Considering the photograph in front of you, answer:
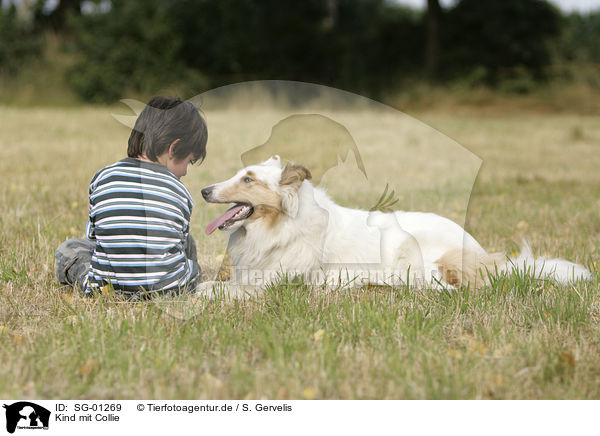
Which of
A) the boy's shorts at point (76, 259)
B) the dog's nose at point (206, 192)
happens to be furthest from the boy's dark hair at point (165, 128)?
the boy's shorts at point (76, 259)

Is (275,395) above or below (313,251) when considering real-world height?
below

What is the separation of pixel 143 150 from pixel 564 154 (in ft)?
30.2

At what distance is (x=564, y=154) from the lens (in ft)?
33.9

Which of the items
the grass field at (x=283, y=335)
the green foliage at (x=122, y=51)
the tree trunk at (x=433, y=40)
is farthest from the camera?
the tree trunk at (x=433, y=40)

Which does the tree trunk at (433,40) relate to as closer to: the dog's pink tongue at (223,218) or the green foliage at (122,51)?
the green foliage at (122,51)

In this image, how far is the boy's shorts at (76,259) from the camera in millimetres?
3477

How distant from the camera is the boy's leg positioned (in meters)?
3.47

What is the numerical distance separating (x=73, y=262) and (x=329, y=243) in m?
1.58

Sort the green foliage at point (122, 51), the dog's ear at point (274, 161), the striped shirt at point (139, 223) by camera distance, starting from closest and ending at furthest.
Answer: the striped shirt at point (139, 223)
the dog's ear at point (274, 161)
the green foliage at point (122, 51)

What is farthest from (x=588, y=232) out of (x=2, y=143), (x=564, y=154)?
(x=2, y=143)

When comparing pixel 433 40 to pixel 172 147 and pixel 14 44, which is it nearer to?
pixel 14 44

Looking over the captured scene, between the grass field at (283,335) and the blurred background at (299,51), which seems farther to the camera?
the blurred background at (299,51)

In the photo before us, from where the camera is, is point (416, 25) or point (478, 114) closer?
point (478, 114)

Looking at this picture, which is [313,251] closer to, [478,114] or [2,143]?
[2,143]
